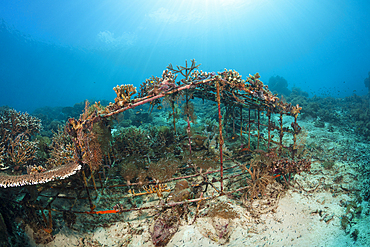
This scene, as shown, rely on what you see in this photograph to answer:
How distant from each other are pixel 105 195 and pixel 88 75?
19390 centimetres

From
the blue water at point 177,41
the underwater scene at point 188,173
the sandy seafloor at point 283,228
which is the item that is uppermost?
the blue water at point 177,41

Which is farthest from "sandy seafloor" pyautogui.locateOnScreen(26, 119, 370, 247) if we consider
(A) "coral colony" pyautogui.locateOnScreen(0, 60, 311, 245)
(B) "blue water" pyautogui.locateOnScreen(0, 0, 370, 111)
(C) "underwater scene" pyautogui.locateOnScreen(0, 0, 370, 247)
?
(B) "blue water" pyautogui.locateOnScreen(0, 0, 370, 111)

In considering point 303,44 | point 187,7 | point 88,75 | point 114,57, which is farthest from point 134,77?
point 303,44

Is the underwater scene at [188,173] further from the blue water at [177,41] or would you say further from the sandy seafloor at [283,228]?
the blue water at [177,41]

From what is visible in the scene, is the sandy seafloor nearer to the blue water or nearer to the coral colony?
the coral colony

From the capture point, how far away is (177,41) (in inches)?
5531

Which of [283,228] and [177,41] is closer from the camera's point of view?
[283,228]

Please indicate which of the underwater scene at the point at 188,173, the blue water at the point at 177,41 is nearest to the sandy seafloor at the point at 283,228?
the underwater scene at the point at 188,173

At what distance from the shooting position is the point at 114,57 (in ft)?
509

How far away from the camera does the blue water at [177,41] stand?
4222 inches

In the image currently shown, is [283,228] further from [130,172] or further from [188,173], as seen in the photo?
[130,172]

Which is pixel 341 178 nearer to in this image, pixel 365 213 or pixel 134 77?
pixel 365 213

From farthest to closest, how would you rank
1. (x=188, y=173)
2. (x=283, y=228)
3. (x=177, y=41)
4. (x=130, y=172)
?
1. (x=177, y=41)
2. (x=188, y=173)
3. (x=130, y=172)
4. (x=283, y=228)

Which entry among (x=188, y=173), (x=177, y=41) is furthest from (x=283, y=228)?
(x=177, y=41)
